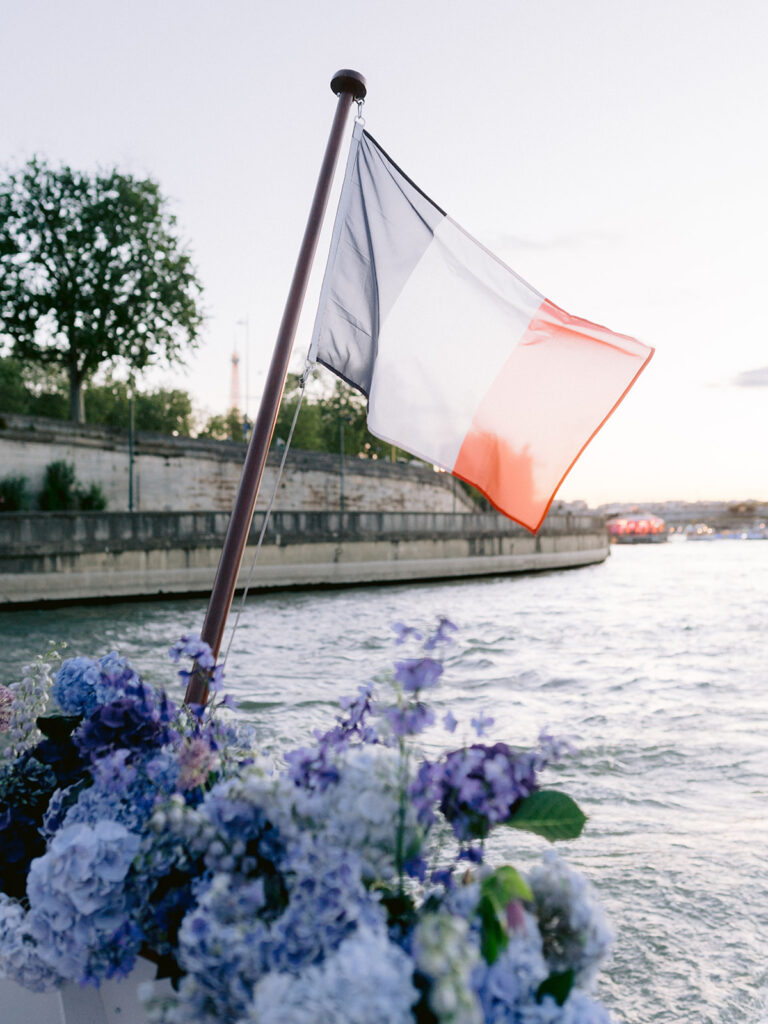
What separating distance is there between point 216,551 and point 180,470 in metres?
11.0

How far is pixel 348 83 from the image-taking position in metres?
2.98

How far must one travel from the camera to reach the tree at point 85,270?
1225 inches

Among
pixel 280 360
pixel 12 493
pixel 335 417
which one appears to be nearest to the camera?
pixel 280 360

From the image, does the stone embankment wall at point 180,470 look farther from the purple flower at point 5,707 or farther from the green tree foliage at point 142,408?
the purple flower at point 5,707

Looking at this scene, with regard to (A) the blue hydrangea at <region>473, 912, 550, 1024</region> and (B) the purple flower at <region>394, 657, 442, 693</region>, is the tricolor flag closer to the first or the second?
(B) the purple flower at <region>394, 657, 442, 693</region>

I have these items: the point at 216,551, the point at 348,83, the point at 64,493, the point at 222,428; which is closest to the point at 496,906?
the point at 348,83

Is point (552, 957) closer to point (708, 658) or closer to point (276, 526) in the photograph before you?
point (708, 658)

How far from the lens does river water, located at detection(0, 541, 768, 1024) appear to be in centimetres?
349

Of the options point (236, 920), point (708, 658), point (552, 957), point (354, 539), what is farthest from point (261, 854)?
point (354, 539)

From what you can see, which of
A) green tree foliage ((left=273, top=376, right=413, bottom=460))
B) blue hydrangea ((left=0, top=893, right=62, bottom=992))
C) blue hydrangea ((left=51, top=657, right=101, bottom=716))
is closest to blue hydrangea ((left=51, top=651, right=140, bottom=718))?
blue hydrangea ((left=51, top=657, right=101, bottom=716))

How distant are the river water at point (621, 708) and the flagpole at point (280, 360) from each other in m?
1.41

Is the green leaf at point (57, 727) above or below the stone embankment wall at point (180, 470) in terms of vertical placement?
below

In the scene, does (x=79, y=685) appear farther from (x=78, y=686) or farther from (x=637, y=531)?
(x=637, y=531)

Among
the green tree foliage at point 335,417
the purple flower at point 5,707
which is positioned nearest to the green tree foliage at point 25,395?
the green tree foliage at point 335,417
